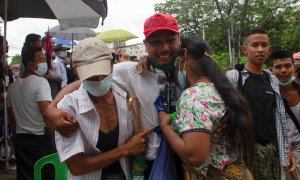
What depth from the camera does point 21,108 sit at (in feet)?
13.3

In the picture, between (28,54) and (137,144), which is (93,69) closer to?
(137,144)

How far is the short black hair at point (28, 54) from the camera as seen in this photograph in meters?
4.05

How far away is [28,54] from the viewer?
4.08 m

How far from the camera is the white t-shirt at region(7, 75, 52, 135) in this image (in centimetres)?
394

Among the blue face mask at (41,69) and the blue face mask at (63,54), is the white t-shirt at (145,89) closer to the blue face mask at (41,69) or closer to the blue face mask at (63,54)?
the blue face mask at (41,69)

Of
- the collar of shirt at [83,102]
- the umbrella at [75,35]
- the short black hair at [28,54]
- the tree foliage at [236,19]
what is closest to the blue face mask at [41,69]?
the short black hair at [28,54]

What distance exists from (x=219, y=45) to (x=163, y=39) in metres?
28.1

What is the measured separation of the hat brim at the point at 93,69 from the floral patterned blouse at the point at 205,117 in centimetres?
46

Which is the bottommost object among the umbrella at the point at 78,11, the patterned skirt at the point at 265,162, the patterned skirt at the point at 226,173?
the patterned skirt at the point at 265,162

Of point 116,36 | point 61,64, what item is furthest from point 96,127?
point 116,36

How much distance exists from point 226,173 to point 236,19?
88.5 feet

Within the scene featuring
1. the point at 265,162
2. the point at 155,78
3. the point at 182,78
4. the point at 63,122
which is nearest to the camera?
the point at 63,122

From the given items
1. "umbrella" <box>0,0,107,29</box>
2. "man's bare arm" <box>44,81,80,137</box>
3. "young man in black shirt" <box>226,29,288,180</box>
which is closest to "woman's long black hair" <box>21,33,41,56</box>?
"umbrella" <box>0,0,107,29</box>

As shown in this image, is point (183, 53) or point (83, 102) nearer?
point (83, 102)
